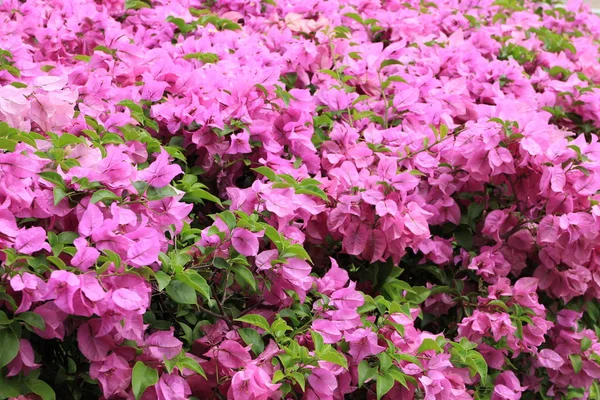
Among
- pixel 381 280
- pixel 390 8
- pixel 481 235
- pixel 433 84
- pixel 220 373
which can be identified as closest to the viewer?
pixel 220 373

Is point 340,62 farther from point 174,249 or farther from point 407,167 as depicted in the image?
point 174,249

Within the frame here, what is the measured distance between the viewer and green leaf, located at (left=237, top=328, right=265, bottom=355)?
5.47ft

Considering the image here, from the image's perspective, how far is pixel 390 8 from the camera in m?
3.41

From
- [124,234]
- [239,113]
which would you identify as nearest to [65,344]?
[124,234]

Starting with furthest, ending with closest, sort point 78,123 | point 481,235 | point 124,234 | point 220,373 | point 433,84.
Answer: point 433,84 → point 481,235 → point 78,123 → point 220,373 → point 124,234

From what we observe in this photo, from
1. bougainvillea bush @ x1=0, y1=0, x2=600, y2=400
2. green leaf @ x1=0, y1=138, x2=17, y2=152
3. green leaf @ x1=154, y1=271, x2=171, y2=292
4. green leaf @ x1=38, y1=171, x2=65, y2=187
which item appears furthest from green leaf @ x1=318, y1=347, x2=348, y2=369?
green leaf @ x1=0, y1=138, x2=17, y2=152

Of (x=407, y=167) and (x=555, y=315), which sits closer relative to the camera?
(x=407, y=167)

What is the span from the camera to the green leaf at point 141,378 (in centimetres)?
147

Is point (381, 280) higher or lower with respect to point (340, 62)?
lower

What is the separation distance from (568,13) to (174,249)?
2.89m

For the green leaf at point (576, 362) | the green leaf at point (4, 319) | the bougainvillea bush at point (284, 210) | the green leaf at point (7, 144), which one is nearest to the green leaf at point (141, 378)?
the bougainvillea bush at point (284, 210)

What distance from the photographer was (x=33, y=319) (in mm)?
1399

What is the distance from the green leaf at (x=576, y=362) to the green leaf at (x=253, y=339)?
1005mm

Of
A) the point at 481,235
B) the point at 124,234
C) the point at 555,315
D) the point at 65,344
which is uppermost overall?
the point at 124,234
